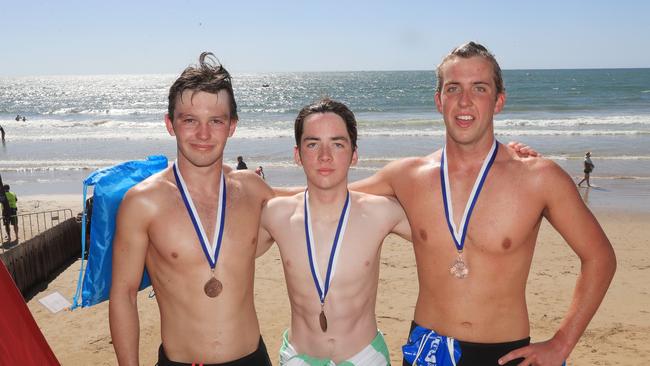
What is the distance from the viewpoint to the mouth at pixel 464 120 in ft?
11.4

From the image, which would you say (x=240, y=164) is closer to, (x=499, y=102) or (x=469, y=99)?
(x=499, y=102)

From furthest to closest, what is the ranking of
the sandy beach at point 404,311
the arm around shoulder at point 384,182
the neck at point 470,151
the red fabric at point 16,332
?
the sandy beach at point 404,311 → the arm around shoulder at point 384,182 → the neck at point 470,151 → the red fabric at point 16,332

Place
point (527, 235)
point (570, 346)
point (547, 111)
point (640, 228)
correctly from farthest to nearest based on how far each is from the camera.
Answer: point (547, 111) < point (640, 228) < point (527, 235) < point (570, 346)

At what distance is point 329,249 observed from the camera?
11.9 ft

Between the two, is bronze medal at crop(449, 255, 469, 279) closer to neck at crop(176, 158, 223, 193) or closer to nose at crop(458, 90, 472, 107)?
nose at crop(458, 90, 472, 107)

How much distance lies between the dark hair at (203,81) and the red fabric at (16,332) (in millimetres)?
1479

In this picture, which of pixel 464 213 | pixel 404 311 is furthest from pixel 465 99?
pixel 404 311

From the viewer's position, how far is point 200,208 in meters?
3.48

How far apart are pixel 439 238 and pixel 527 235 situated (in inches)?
21.2

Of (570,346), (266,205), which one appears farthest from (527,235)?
(266,205)

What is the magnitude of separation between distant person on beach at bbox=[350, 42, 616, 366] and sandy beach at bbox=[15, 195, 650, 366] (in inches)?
148

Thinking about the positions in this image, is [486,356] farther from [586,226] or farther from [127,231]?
[127,231]

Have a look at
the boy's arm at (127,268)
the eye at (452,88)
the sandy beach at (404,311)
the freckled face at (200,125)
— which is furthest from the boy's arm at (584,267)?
the sandy beach at (404,311)

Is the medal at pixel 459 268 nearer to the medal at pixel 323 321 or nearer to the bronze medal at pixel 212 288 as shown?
the medal at pixel 323 321
